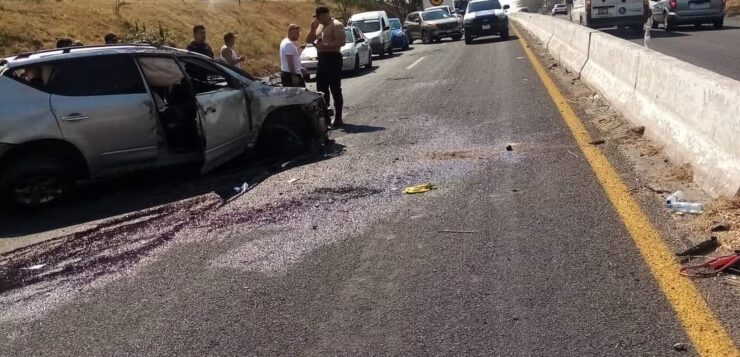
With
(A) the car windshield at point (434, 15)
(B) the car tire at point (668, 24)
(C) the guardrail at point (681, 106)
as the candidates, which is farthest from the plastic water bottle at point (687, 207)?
(A) the car windshield at point (434, 15)

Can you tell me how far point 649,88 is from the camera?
8141 millimetres

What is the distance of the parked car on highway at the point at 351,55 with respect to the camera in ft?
69.3

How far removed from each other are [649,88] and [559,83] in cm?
612

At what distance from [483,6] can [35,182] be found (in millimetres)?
27259

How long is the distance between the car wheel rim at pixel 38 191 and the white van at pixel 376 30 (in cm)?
2107

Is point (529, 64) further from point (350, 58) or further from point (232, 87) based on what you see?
point (232, 87)

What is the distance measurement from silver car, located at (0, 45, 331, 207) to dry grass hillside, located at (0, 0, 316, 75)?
46.1 feet

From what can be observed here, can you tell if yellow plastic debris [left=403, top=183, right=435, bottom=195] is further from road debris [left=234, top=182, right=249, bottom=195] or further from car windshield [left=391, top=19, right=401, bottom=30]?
car windshield [left=391, top=19, right=401, bottom=30]

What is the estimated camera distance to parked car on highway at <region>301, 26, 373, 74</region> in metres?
21.1

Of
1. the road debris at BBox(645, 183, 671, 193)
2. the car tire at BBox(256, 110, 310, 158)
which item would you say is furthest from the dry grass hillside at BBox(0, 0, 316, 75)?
the road debris at BBox(645, 183, 671, 193)

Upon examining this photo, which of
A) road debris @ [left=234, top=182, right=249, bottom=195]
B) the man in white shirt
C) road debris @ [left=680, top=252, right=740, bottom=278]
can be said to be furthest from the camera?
the man in white shirt

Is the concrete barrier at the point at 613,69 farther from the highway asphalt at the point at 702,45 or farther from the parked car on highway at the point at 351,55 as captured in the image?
the parked car on highway at the point at 351,55

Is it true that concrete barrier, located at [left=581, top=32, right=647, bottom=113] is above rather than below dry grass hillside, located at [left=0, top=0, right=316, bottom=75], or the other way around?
below

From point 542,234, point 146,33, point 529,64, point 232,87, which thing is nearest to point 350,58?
point 529,64
